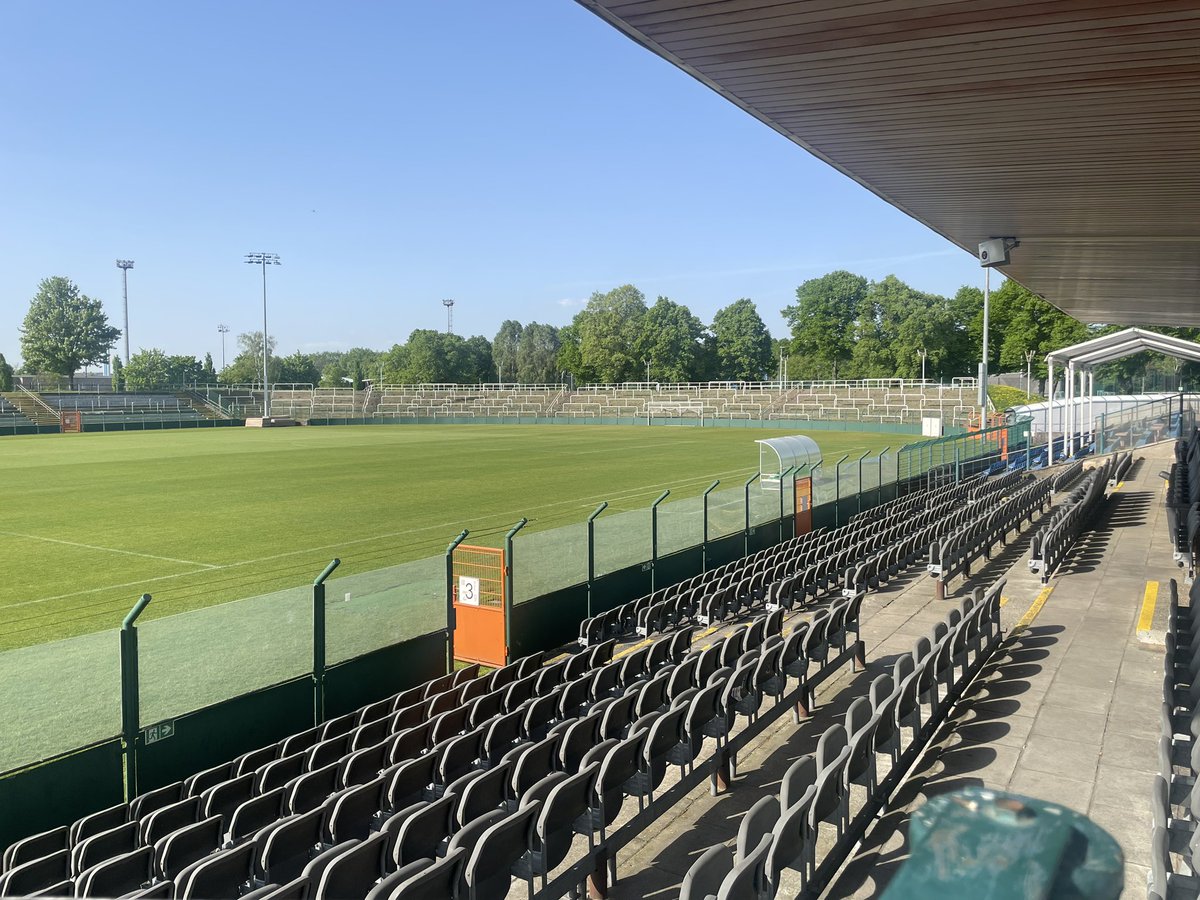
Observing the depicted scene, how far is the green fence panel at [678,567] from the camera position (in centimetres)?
1402

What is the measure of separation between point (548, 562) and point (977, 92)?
25.2 feet

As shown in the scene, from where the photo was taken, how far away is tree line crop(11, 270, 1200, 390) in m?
91.6

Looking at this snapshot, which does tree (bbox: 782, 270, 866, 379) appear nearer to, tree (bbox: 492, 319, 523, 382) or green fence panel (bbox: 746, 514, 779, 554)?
tree (bbox: 492, 319, 523, 382)

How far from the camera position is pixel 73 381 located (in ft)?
335

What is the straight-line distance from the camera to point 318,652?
354 inches

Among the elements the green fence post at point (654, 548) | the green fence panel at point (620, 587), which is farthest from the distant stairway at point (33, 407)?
the green fence panel at point (620, 587)

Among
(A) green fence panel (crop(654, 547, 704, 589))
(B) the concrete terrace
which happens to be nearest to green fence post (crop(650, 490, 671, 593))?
(A) green fence panel (crop(654, 547, 704, 589))

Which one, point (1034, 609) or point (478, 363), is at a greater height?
point (478, 363)

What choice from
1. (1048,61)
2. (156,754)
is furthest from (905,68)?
(156,754)

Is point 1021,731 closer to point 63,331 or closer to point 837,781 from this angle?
point 837,781

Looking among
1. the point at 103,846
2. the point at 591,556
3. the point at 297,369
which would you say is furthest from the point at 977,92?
the point at 297,369

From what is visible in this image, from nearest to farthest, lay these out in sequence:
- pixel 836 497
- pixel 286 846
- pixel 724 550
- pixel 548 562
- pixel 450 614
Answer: pixel 286 846
pixel 450 614
pixel 548 562
pixel 724 550
pixel 836 497

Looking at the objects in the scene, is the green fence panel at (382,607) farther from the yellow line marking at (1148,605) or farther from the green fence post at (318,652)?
the yellow line marking at (1148,605)

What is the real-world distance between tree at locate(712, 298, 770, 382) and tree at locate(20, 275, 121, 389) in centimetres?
8074
